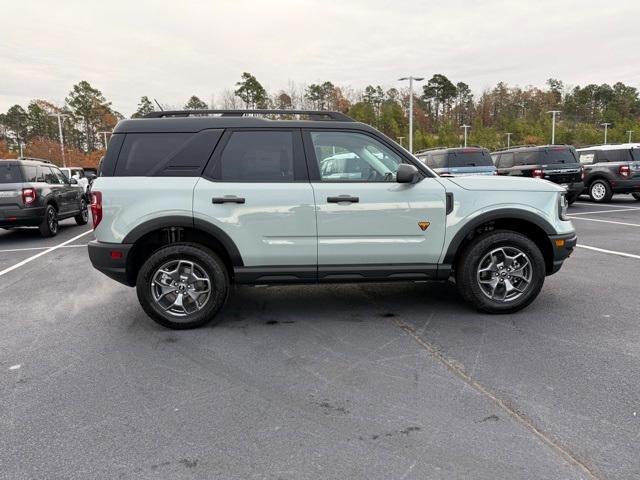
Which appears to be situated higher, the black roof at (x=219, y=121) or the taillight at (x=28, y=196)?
the black roof at (x=219, y=121)

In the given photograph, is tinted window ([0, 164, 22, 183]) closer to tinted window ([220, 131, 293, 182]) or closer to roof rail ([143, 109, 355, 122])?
roof rail ([143, 109, 355, 122])

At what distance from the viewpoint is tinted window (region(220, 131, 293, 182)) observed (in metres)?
4.45

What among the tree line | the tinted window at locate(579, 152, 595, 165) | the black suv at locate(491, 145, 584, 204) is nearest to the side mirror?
the black suv at locate(491, 145, 584, 204)

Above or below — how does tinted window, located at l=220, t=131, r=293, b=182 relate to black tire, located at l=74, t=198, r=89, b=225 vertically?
above

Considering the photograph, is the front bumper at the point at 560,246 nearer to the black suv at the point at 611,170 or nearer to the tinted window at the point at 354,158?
the tinted window at the point at 354,158

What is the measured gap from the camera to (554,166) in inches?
565

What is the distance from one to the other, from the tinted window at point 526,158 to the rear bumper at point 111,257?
13.6 meters

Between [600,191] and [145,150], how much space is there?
15782mm

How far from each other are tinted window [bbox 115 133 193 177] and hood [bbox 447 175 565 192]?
8.71ft

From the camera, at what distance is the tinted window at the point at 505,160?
15.8 meters

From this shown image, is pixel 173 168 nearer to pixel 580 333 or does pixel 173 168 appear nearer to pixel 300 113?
pixel 300 113

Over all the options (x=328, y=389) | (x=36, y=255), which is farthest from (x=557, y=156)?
(x=36, y=255)

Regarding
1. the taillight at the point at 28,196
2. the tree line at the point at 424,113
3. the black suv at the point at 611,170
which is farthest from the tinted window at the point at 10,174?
the tree line at the point at 424,113

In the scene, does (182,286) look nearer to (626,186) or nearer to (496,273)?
(496,273)
